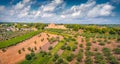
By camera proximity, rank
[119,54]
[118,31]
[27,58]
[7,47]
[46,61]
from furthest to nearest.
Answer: [118,31] → [7,47] → [119,54] → [27,58] → [46,61]

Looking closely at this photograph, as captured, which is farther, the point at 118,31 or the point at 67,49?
the point at 118,31

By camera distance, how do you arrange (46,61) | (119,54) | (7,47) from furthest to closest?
1. (7,47)
2. (119,54)
3. (46,61)

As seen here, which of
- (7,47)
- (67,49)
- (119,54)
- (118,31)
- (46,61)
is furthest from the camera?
(118,31)

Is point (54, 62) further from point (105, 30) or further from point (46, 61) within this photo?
point (105, 30)

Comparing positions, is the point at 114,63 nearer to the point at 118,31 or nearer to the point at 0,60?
the point at 0,60

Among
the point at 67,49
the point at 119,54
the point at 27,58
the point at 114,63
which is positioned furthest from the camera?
the point at 67,49

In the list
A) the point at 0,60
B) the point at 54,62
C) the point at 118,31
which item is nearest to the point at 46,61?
the point at 54,62

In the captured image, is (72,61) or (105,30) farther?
(105,30)

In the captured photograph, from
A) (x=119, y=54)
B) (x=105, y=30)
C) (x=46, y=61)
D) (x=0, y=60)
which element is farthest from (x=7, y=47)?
(x=105, y=30)
